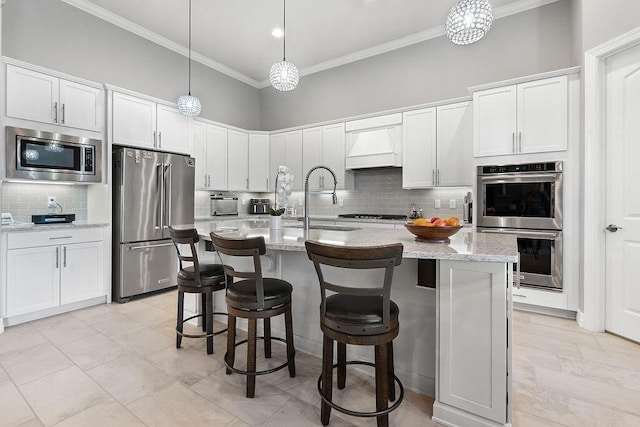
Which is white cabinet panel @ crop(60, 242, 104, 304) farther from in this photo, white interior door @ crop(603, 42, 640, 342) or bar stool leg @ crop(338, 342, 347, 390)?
white interior door @ crop(603, 42, 640, 342)

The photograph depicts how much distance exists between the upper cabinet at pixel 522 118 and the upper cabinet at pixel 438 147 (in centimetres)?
34

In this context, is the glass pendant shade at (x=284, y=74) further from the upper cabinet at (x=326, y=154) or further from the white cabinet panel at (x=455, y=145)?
the white cabinet panel at (x=455, y=145)

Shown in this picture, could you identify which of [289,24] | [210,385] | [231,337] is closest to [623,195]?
[231,337]

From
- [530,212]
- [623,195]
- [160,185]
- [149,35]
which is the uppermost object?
[149,35]

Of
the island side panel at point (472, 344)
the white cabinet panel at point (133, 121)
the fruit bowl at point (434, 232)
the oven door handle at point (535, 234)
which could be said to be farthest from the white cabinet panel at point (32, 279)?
the oven door handle at point (535, 234)

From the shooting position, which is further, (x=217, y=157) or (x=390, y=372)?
(x=217, y=157)

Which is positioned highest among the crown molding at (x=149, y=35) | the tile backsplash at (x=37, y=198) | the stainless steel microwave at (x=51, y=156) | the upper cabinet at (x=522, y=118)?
the crown molding at (x=149, y=35)

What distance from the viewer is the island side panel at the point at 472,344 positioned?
4.94 ft

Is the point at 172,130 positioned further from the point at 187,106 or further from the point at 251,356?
the point at 251,356

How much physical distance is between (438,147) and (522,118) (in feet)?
3.26

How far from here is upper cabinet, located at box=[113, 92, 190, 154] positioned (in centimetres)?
378

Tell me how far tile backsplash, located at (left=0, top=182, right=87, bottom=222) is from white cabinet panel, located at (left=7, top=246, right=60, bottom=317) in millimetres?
571

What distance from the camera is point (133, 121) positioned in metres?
3.91

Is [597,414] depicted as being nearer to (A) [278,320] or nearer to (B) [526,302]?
(B) [526,302]
